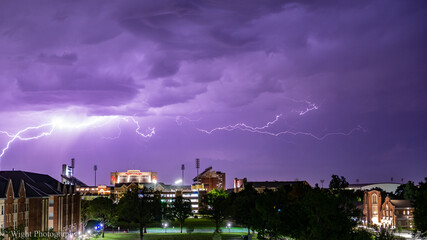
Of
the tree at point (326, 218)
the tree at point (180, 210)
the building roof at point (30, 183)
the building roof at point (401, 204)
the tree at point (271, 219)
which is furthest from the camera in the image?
the building roof at point (401, 204)

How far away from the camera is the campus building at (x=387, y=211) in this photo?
400 ft

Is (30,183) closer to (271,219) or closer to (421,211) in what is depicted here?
(271,219)

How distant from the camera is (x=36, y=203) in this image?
74938 millimetres

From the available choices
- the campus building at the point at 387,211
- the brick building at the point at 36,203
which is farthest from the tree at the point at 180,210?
the campus building at the point at 387,211

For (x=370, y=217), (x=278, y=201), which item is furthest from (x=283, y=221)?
(x=370, y=217)

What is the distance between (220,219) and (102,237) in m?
25.6

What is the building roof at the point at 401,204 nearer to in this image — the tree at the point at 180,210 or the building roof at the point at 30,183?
the tree at the point at 180,210

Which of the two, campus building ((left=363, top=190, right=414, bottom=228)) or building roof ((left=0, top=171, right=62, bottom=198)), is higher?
building roof ((left=0, top=171, right=62, bottom=198))

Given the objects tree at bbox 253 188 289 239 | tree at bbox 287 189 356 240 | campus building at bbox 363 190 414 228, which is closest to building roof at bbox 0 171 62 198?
tree at bbox 253 188 289 239

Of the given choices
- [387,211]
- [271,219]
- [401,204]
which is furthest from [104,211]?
[401,204]

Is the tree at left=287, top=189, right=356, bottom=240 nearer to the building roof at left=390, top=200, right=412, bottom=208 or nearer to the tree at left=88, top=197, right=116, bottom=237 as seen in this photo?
the tree at left=88, top=197, right=116, bottom=237

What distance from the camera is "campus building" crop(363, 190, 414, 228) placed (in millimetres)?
122050

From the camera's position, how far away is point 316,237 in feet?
143

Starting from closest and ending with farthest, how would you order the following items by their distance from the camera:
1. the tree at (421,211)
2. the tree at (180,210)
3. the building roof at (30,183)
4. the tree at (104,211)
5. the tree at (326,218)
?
the tree at (326,218)
the tree at (421,211)
the building roof at (30,183)
the tree at (104,211)
the tree at (180,210)
